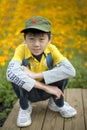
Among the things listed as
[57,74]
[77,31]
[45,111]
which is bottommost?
[77,31]

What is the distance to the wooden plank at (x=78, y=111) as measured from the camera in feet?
10.9

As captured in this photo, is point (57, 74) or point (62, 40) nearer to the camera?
point (57, 74)

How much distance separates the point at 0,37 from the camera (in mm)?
6633

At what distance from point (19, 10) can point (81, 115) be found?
15.6 ft

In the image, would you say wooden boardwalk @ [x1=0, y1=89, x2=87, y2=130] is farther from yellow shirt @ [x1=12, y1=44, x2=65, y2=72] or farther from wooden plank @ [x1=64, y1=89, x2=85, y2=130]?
yellow shirt @ [x1=12, y1=44, x2=65, y2=72]

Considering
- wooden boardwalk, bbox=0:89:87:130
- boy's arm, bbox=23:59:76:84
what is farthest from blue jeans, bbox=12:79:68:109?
wooden boardwalk, bbox=0:89:87:130

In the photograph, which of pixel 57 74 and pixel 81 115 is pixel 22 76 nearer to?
pixel 57 74

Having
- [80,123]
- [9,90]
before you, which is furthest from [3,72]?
[80,123]

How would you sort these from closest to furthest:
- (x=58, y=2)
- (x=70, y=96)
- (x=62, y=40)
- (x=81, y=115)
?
(x=81, y=115)
(x=70, y=96)
(x=62, y=40)
(x=58, y=2)

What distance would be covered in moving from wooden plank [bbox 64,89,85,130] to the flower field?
0.54 m

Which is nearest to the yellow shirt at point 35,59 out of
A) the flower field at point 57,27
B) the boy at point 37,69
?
the boy at point 37,69

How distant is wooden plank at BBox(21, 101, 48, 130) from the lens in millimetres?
3377

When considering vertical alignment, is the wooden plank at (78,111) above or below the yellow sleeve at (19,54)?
below

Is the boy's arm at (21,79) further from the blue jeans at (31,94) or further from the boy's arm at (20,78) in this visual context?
the blue jeans at (31,94)
